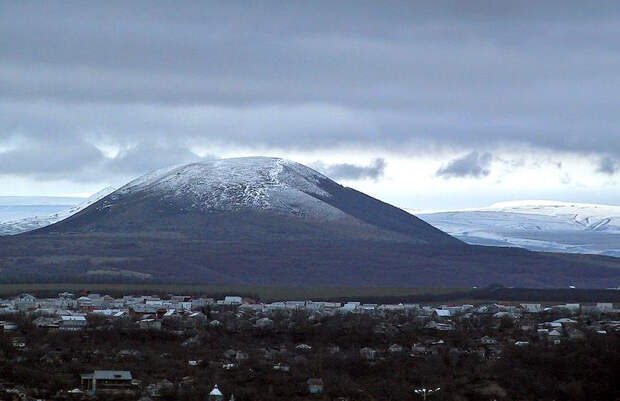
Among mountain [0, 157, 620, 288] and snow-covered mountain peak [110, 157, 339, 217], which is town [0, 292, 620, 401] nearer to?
mountain [0, 157, 620, 288]

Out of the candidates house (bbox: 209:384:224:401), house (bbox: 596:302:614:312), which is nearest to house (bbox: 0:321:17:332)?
house (bbox: 209:384:224:401)

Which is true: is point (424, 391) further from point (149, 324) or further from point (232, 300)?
point (232, 300)

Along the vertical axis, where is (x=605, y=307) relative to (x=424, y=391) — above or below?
above

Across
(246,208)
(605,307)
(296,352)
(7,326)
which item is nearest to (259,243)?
(246,208)

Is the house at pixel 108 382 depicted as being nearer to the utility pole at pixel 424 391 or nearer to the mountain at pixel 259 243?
the utility pole at pixel 424 391

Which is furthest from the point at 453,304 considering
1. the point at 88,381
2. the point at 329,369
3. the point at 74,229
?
the point at 74,229

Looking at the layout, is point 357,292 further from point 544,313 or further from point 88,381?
point 88,381

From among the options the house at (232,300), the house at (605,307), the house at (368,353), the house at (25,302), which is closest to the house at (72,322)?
the house at (25,302)
